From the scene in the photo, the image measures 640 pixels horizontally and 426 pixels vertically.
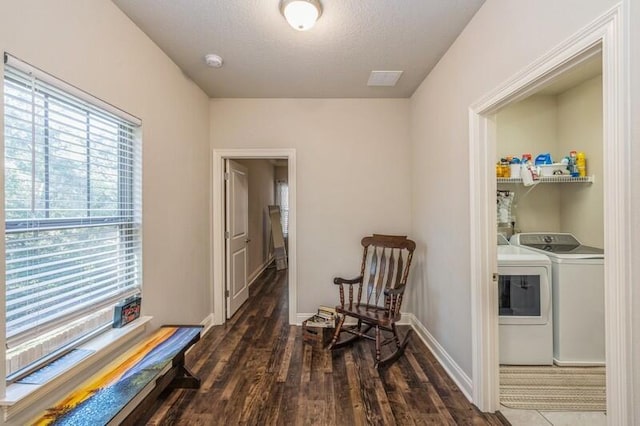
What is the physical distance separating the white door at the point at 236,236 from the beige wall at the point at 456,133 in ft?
7.10

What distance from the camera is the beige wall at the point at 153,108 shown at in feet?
4.09

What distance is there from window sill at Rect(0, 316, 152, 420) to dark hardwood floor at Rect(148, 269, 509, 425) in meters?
0.55

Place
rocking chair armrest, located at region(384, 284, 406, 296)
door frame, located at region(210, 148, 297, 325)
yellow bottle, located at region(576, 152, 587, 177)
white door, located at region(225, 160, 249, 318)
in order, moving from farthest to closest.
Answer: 1. white door, located at region(225, 160, 249, 318)
2. door frame, located at region(210, 148, 297, 325)
3. yellow bottle, located at region(576, 152, 587, 177)
4. rocking chair armrest, located at region(384, 284, 406, 296)

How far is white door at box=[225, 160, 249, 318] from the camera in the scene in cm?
321

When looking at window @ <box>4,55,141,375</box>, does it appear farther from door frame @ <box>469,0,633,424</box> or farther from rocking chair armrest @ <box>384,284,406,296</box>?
door frame @ <box>469,0,633,424</box>

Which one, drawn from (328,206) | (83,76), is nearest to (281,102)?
(328,206)

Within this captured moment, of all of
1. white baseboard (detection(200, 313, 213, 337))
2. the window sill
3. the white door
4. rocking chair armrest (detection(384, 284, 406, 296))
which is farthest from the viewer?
the white door

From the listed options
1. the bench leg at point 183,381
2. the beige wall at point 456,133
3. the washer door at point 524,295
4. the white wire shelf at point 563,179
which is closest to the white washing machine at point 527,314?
the washer door at point 524,295

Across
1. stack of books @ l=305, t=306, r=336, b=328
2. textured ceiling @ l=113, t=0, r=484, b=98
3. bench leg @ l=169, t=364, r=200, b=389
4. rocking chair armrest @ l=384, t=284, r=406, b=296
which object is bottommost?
bench leg @ l=169, t=364, r=200, b=389

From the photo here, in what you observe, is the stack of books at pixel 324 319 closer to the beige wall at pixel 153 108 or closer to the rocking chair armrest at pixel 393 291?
the rocking chair armrest at pixel 393 291

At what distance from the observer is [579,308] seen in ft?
7.23

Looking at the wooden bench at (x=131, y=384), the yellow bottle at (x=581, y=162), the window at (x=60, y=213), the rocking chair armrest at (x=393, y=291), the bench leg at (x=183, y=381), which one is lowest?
the bench leg at (x=183, y=381)

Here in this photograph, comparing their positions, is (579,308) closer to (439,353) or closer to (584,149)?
(439,353)

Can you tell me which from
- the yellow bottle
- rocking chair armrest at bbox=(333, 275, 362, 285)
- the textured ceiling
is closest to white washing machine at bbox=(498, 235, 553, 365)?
the yellow bottle
